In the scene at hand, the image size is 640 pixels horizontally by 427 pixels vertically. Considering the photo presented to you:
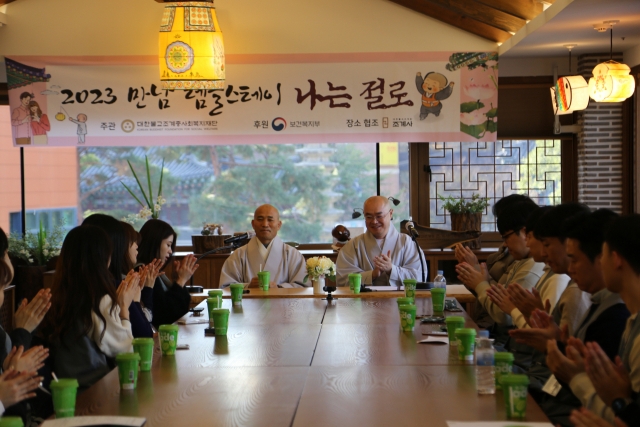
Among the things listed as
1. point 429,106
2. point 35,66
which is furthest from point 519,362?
point 35,66

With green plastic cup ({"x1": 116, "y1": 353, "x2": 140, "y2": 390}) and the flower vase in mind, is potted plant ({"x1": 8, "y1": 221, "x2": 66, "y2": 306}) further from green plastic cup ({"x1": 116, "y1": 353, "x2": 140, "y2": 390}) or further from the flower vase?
green plastic cup ({"x1": 116, "y1": 353, "x2": 140, "y2": 390})

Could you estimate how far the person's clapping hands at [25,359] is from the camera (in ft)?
8.49

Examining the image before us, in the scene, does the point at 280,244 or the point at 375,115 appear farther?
the point at 375,115

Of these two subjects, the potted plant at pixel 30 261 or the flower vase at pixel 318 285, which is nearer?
the flower vase at pixel 318 285

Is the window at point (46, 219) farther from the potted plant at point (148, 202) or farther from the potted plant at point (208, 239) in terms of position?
the potted plant at point (208, 239)

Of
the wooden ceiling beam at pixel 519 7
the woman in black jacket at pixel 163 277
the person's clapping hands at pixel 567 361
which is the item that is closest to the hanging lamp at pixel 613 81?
the wooden ceiling beam at pixel 519 7

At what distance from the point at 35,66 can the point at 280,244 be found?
9.90 ft

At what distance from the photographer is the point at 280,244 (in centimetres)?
601

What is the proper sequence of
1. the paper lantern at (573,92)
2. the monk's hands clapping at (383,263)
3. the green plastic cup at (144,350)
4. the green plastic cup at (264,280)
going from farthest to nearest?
the paper lantern at (573,92)
the monk's hands clapping at (383,263)
the green plastic cup at (264,280)
the green plastic cup at (144,350)

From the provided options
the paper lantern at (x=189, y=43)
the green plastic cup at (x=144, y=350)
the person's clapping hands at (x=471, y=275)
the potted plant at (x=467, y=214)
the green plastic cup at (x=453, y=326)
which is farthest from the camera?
the potted plant at (x=467, y=214)

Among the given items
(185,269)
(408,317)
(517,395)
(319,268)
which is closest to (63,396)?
(517,395)

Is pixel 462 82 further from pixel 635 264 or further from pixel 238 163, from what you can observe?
pixel 635 264

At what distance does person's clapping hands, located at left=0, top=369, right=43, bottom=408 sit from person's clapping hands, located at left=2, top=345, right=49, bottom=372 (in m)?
0.16

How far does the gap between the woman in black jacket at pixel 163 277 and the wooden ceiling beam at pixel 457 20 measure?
340 cm
